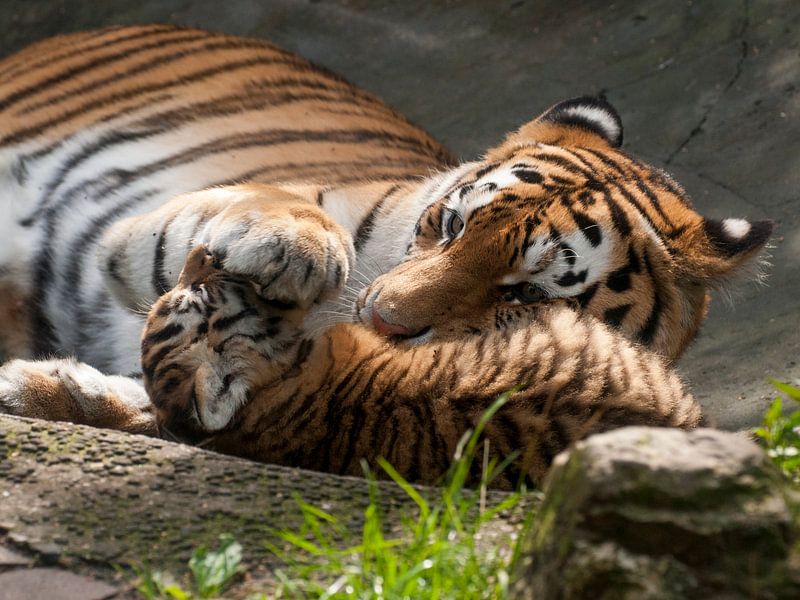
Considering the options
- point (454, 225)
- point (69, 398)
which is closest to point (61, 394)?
point (69, 398)

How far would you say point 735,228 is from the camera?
3211 millimetres

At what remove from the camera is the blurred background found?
4125 millimetres

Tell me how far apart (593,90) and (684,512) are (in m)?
4.07

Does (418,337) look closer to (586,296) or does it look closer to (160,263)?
(586,296)

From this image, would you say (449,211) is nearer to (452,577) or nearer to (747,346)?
(747,346)

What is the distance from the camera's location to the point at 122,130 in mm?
4070

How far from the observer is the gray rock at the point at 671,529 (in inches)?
59.9

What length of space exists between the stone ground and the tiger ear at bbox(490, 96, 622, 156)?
82 cm

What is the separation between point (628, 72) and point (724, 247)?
2.43 metres

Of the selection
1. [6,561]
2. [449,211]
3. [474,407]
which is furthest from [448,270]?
[6,561]

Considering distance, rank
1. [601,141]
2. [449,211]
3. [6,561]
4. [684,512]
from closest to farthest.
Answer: [684,512]
[6,561]
[449,211]
[601,141]

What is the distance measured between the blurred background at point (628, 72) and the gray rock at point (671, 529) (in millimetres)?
2139

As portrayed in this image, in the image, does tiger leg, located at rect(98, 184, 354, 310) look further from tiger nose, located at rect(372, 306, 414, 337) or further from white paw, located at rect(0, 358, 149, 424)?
white paw, located at rect(0, 358, 149, 424)

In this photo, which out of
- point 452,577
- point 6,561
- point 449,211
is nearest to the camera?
point 452,577
